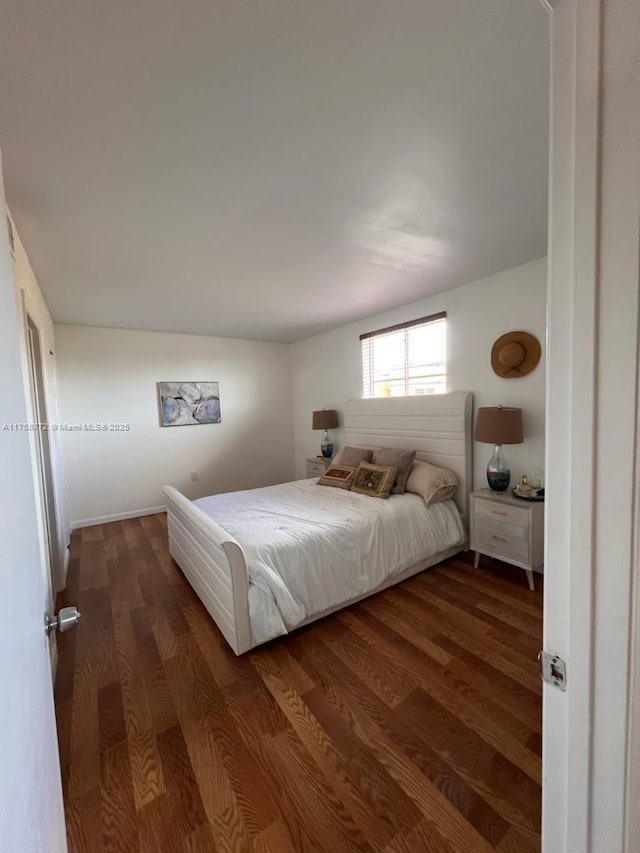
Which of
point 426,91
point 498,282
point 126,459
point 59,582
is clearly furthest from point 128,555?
point 498,282

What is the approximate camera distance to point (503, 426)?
260cm

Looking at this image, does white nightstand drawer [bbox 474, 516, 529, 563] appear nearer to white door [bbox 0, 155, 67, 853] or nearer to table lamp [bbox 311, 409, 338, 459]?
table lamp [bbox 311, 409, 338, 459]

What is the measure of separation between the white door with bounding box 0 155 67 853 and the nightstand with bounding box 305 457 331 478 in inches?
142

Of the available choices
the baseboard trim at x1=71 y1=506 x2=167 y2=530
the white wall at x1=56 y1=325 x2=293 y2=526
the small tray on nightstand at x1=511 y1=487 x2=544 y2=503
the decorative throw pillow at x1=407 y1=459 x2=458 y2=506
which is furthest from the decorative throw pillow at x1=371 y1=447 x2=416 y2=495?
the baseboard trim at x1=71 y1=506 x2=167 y2=530

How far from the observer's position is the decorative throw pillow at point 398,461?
10.2 ft

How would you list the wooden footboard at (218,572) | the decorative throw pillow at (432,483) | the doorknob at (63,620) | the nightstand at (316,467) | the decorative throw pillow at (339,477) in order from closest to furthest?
1. the doorknob at (63,620)
2. the wooden footboard at (218,572)
3. the decorative throw pillow at (432,483)
4. the decorative throw pillow at (339,477)
5. the nightstand at (316,467)

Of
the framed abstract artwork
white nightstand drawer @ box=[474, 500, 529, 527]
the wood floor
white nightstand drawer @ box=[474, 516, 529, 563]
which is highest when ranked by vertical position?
the framed abstract artwork

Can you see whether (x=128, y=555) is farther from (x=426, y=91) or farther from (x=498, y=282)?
(x=498, y=282)

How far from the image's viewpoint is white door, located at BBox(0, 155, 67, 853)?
1.70ft

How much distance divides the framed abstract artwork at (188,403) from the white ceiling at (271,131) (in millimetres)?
2182

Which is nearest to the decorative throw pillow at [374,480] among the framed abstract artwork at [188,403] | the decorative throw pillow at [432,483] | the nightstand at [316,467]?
the decorative throw pillow at [432,483]

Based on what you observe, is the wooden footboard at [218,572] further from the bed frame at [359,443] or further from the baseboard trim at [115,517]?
the baseboard trim at [115,517]

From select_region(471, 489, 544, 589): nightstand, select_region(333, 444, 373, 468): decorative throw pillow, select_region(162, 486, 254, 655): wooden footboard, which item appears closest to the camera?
select_region(162, 486, 254, 655): wooden footboard

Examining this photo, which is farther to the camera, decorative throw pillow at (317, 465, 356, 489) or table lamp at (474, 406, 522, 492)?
decorative throw pillow at (317, 465, 356, 489)
